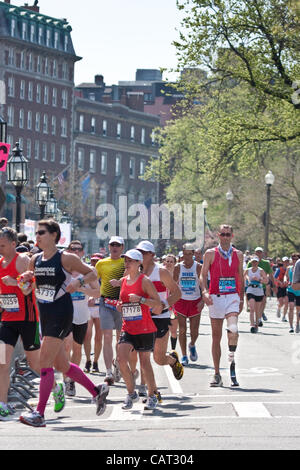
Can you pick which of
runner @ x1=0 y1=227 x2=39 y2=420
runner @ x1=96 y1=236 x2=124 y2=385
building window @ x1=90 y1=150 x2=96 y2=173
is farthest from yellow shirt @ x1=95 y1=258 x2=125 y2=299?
building window @ x1=90 y1=150 x2=96 y2=173

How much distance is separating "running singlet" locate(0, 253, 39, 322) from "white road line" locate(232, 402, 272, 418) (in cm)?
221

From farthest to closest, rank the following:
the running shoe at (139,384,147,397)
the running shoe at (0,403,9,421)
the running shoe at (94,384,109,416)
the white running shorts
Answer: the white running shorts, the running shoe at (139,384,147,397), the running shoe at (0,403,9,421), the running shoe at (94,384,109,416)

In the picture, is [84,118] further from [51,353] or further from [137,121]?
[51,353]

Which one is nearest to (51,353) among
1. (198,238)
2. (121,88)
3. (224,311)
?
(224,311)

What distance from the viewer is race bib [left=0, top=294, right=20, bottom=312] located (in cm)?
1199

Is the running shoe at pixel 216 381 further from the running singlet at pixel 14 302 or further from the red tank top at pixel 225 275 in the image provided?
the running singlet at pixel 14 302

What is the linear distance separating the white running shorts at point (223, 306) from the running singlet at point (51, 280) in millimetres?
4212

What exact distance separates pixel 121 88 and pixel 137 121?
10447 millimetres

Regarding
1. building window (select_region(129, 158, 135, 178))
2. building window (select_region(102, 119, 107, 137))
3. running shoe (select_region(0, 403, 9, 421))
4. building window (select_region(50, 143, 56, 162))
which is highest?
building window (select_region(102, 119, 107, 137))

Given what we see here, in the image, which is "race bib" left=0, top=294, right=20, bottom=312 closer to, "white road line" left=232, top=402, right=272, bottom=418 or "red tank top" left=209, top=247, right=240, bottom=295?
"white road line" left=232, top=402, right=272, bottom=418

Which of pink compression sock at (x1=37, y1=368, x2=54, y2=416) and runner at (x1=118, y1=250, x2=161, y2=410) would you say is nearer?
pink compression sock at (x1=37, y1=368, x2=54, y2=416)

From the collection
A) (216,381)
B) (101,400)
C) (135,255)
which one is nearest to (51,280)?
(101,400)

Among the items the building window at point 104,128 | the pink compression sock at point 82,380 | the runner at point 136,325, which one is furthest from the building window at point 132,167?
the pink compression sock at point 82,380
